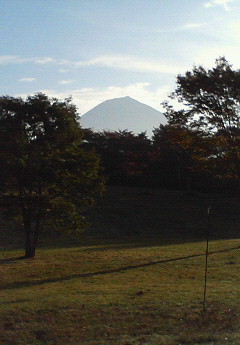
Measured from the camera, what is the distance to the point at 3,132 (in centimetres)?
2033

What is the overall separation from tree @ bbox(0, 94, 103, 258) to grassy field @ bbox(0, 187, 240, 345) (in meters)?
2.30

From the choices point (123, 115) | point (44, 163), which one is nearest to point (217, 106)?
point (44, 163)

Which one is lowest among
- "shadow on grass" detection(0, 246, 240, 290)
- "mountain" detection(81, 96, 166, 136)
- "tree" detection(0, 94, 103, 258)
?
"shadow on grass" detection(0, 246, 240, 290)

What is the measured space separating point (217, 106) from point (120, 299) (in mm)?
15187

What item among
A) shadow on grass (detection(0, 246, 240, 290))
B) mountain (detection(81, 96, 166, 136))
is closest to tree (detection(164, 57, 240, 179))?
shadow on grass (detection(0, 246, 240, 290))

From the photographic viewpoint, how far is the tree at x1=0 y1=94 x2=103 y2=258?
20297 millimetres

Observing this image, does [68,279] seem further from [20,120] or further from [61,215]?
[20,120]

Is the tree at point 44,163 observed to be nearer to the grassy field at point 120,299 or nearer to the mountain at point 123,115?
A: the grassy field at point 120,299

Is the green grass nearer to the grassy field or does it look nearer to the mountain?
the grassy field

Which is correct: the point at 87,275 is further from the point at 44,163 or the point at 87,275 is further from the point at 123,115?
the point at 123,115

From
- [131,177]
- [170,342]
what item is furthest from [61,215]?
[131,177]

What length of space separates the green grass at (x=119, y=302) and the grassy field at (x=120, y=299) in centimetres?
2

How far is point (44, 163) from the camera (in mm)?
20422

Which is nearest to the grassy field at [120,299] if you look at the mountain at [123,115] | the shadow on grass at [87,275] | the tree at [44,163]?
the shadow on grass at [87,275]
